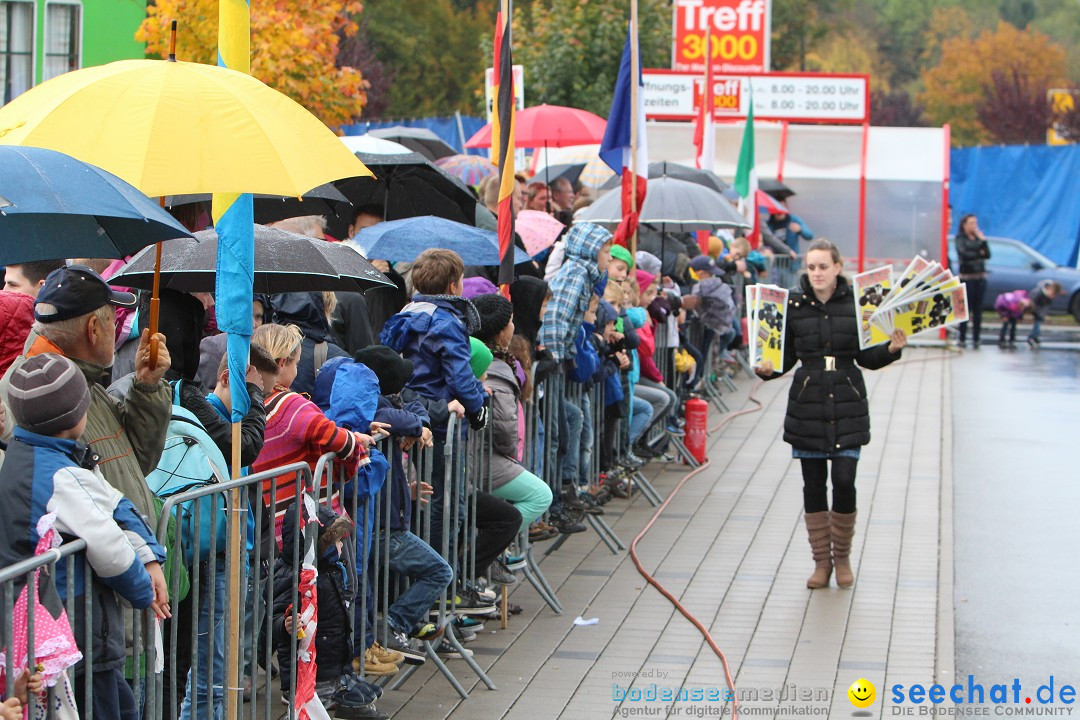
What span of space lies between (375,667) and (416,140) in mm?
9705

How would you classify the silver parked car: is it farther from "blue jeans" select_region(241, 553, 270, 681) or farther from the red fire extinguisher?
"blue jeans" select_region(241, 553, 270, 681)

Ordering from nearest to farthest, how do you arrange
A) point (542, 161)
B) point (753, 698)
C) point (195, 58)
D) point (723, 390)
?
point (753, 698) < point (723, 390) < point (195, 58) < point (542, 161)

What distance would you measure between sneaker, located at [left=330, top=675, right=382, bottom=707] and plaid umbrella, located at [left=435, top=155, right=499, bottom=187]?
362 inches

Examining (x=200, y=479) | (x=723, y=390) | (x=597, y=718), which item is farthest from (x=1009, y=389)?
(x=200, y=479)

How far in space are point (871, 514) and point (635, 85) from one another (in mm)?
4012

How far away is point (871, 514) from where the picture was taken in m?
10.4

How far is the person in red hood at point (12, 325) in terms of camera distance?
5.36 m

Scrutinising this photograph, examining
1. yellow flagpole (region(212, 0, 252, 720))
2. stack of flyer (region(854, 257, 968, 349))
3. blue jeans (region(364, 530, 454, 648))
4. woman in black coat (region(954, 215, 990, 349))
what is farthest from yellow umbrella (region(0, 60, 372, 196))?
woman in black coat (region(954, 215, 990, 349))

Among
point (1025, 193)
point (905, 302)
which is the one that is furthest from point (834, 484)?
point (1025, 193)

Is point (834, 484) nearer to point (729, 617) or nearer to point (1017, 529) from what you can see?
point (729, 617)

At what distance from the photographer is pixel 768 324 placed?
27.9ft

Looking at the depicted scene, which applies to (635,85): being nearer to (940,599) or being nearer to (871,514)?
(871,514)

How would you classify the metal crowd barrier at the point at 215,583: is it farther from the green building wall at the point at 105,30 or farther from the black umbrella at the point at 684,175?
the green building wall at the point at 105,30

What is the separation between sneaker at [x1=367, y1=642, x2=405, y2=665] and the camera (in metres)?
6.29
